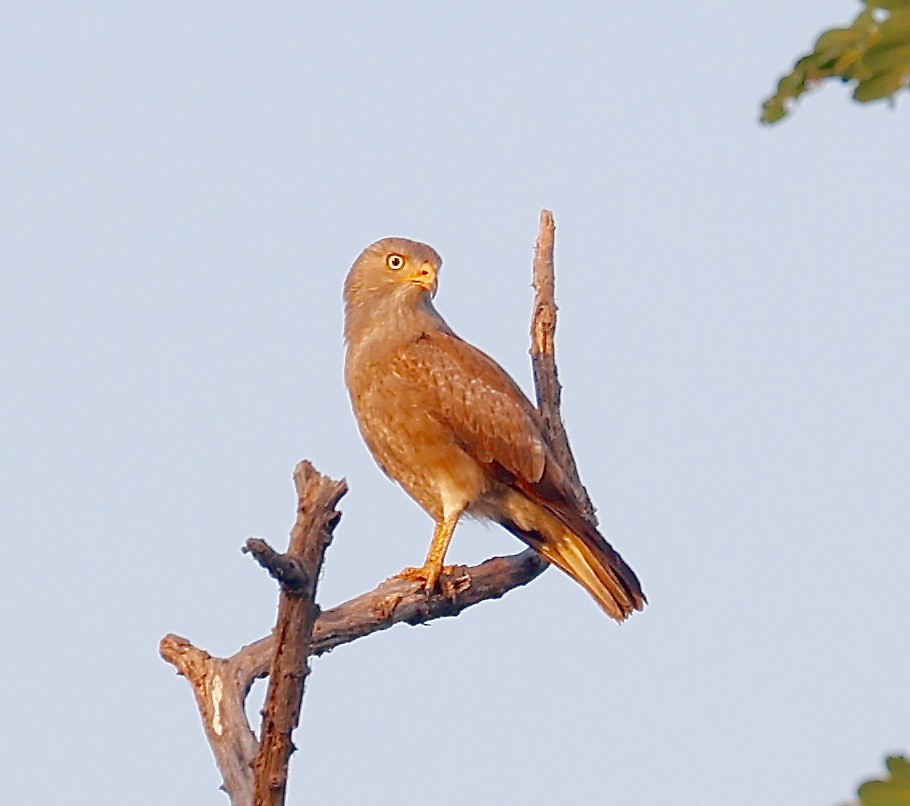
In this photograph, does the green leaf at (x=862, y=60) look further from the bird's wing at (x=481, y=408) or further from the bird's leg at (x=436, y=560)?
the bird's wing at (x=481, y=408)

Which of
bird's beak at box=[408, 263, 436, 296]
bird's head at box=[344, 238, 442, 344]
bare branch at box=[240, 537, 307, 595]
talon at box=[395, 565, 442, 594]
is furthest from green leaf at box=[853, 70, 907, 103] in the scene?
bird's beak at box=[408, 263, 436, 296]

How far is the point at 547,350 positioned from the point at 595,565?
1380 mm

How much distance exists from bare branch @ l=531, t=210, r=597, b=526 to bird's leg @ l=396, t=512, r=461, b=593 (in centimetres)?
82

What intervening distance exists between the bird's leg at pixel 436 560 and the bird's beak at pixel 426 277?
1.62m

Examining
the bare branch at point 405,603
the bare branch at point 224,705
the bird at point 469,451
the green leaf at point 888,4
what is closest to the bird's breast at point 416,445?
the bird at point 469,451

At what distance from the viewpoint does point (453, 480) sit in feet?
25.3

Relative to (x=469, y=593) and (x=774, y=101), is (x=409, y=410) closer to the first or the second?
(x=469, y=593)

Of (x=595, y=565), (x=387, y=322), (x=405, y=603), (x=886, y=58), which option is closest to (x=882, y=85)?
(x=886, y=58)

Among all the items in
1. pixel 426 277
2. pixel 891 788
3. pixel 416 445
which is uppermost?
pixel 426 277

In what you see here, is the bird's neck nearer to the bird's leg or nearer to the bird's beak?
the bird's beak

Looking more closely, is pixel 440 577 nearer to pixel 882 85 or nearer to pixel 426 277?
pixel 426 277

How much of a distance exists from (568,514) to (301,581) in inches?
135

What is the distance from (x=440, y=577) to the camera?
7.14 metres

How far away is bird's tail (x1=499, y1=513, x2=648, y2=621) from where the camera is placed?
7555 millimetres
